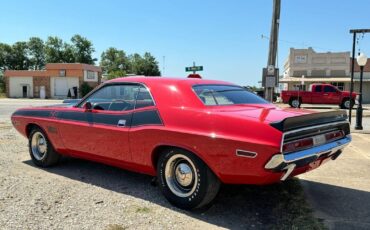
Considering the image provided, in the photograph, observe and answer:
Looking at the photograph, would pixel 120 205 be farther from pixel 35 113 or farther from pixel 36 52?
pixel 36 52

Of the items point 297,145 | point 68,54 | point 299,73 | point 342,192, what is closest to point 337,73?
point 299,73

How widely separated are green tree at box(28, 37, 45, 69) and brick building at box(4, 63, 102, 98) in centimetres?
3118

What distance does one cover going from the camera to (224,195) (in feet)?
16.6

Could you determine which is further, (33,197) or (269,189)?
(269,189)

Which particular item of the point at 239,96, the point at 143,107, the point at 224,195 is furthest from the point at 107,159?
the point at 239,96

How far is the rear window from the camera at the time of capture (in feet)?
15.6

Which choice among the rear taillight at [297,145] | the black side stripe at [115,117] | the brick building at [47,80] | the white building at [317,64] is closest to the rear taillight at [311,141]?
the rear taillight at [297,145]

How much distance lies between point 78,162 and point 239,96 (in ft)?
10.3

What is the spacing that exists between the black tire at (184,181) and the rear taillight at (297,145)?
849mm

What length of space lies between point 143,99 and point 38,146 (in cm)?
257

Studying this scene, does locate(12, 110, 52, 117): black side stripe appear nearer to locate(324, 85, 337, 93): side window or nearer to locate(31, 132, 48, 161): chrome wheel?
locate(31, 132, 48, 161): chrome wheel

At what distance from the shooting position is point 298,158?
391 centimetres

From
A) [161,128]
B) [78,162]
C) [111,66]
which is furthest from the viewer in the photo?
[111,66]

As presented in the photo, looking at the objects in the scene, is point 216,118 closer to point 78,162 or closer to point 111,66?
point 78,162
